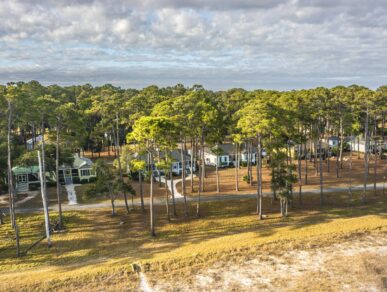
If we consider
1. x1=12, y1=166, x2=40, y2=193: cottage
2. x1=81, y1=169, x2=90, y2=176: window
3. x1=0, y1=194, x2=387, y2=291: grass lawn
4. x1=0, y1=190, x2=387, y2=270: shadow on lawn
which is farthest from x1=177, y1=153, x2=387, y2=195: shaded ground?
x1=12, y1=166, x2=40, y2=193: cottage

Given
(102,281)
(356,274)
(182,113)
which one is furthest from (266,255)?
(182,113)

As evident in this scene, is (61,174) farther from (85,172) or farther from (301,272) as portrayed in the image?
(301,272)

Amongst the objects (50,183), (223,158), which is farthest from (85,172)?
(223,158)

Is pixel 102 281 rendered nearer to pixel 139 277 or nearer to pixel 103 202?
pixel 139 277

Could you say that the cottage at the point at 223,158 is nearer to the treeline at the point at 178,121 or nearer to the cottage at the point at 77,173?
the treeline at the point at 178,121

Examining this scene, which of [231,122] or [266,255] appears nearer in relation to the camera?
[266,255]

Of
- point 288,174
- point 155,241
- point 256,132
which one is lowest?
point 155,241
